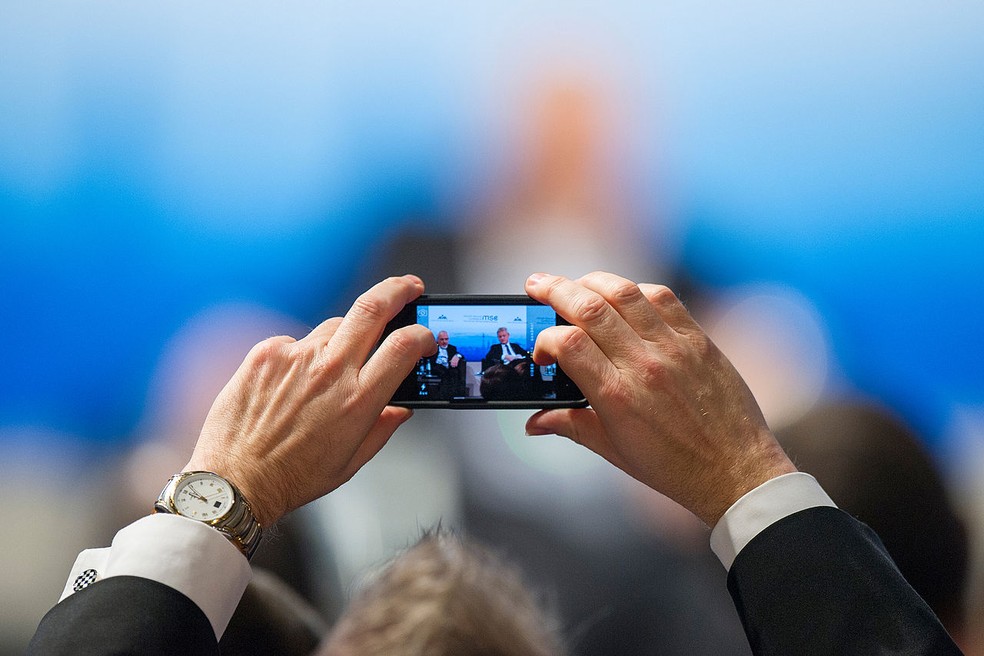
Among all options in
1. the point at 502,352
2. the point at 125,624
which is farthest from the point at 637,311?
the point at 125,624

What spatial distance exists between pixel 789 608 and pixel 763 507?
0.10 m

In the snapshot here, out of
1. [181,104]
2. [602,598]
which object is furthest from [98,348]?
[602,598]

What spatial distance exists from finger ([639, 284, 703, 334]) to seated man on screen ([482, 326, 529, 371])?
6.0 inches

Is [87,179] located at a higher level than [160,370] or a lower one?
higher

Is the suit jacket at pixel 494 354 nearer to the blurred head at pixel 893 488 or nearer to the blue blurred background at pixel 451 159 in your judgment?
the blue blurred background at pixel 451 159

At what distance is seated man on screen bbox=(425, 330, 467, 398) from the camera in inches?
32.1

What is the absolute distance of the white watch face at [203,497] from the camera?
0.65 m

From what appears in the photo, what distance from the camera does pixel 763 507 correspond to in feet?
2.25

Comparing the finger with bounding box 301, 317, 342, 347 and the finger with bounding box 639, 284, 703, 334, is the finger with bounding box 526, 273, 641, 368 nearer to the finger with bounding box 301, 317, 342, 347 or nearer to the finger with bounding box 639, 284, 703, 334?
the finger with bounding box 639, 284, 703, 334

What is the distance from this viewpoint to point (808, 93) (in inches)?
38.4

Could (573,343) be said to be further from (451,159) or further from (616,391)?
(451,159)

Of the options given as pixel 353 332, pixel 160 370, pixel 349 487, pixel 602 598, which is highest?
pixel 353 332

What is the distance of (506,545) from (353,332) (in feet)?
1.19

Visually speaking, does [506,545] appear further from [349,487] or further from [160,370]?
[160,370]
